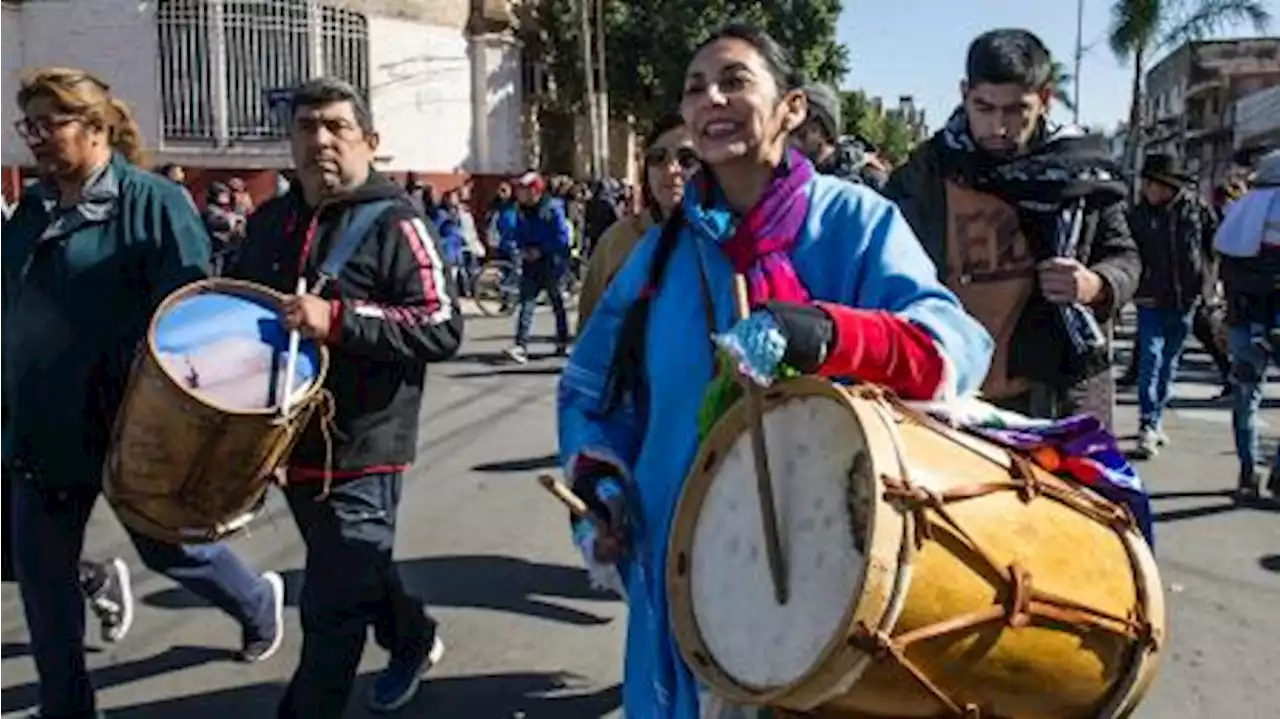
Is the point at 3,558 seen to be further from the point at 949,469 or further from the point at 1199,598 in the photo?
the point at 1199,598

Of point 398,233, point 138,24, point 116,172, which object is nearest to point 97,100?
point 116,172

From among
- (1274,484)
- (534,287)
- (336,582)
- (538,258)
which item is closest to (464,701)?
(336,582)

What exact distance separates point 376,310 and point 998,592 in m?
2.00

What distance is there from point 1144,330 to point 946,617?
7.27m

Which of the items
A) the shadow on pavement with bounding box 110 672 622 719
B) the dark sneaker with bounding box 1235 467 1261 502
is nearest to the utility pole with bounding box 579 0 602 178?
the dark sneaker with bounding box 1235 467 1261 502

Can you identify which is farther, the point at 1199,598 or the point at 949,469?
the point at 1199,598

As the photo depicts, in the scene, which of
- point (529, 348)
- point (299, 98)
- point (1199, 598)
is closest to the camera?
point (299, 98)

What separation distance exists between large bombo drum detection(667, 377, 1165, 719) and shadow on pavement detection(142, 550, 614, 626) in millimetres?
3105

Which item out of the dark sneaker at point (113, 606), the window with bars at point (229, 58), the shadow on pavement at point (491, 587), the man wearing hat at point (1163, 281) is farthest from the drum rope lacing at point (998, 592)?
the window with bars at point (229, 58)

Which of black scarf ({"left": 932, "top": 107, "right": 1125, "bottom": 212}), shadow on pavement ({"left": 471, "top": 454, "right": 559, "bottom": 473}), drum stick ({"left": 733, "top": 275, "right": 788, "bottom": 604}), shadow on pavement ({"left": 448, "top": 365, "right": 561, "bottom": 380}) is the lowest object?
shadow on pavement ({"left": 471, "top": 454, "right": 559, "bottom": 473})

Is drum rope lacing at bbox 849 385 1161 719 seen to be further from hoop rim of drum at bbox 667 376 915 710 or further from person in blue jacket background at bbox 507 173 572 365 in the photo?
person in blue jacket background at bbox 507 173 572 365

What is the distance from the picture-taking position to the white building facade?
22.2 meters

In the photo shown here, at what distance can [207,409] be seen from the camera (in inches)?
128

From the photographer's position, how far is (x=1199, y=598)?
548 centimetres
